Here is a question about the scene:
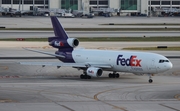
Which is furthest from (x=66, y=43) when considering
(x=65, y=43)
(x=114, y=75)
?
(x=114, y=75)

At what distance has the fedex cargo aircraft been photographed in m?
59.2

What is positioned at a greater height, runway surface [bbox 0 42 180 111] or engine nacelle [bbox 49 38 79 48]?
engine nacelle [bbox 49 38 79 48]

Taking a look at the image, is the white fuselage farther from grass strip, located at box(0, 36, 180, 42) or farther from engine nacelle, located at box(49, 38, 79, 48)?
grass strip, located at box(0, 36, 180, 42)

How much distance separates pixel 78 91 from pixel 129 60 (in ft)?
33.0

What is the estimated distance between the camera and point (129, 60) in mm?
60594

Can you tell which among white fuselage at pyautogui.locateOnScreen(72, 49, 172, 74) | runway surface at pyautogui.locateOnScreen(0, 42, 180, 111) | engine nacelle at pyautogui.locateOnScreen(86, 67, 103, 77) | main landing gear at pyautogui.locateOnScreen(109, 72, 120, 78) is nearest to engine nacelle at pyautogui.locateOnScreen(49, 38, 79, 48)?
white fuselage at pyautogui.locateOnScreen(72, 49, 172, 74)

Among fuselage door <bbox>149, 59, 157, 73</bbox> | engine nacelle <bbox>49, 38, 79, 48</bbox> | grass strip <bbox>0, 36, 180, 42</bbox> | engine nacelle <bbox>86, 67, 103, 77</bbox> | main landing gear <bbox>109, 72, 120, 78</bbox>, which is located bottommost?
main landing gear <bbox>109, 72, 120, 78</bbox>

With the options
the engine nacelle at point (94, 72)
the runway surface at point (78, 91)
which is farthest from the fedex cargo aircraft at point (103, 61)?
the runway surface at point (78, 91)

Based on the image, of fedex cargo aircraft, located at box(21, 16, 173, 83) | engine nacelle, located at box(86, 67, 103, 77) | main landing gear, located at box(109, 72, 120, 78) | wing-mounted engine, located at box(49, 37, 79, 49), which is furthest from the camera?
wing-mounted engine, located at box(49, 37, 79, 49)

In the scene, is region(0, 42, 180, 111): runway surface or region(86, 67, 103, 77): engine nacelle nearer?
region(0, 42, 180, 111): runway surface

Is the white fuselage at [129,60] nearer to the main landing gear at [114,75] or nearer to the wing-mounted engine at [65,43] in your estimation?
the main landing gear at [114,75]

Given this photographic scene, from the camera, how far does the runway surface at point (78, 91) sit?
4369cm

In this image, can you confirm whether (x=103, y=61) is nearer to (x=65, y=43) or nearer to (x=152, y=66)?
(x=65, y=43)

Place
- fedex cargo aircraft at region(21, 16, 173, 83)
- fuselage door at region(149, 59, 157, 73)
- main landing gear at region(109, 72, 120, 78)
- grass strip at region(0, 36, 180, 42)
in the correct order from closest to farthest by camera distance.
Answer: fuselage door at region(149, 59, 157, 73), fedex cargo aircraft at region(21, 16, 173, 83), main landing gear at region(109, 72, 120, 78), grass strip at region(0, 36, 180, 42)
